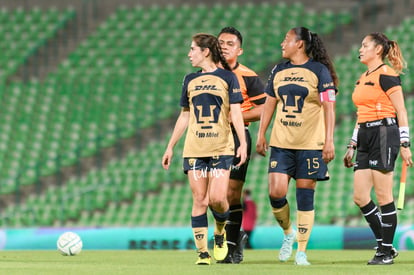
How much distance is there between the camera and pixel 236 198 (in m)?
9.71

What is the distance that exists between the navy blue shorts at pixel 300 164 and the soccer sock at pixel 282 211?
1.01 ft

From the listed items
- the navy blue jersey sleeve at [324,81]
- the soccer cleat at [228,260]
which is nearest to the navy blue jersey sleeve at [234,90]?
the navy blue jersey sleeve at [324,81]

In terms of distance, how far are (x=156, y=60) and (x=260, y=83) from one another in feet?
43.6

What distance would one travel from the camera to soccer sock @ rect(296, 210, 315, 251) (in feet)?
29.9

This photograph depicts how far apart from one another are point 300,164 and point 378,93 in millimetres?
1017

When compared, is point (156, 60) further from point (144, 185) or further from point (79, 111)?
point (144, 185)

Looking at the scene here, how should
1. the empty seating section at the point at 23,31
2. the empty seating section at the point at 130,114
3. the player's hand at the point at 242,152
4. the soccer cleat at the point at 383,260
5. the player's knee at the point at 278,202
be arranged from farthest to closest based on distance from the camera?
the empty seating section at the point at 23,31 → the empty seating section at the point at 130,114 → the player's knee at the point at 278,202 → the soccer cleat at the point at 383,260 → the player's hand at the point at 242,152

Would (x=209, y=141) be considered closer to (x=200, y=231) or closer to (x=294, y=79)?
(x=200, y=231)

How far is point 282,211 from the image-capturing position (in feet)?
30.9

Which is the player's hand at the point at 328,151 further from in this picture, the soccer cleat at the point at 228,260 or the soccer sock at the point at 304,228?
the soccer cleat at the point at 228,260

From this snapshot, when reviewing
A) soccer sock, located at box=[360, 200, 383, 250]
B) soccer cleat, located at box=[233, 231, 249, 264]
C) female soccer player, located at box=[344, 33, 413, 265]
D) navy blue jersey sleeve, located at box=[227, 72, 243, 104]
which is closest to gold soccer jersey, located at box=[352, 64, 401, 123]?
female soccer player, located at box=[344, 33, 413, 265]

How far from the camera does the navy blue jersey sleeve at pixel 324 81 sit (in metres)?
9.05

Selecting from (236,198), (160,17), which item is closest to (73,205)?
(160,17)

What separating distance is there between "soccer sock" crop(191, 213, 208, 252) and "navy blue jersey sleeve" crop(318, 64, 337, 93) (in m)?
1.65
